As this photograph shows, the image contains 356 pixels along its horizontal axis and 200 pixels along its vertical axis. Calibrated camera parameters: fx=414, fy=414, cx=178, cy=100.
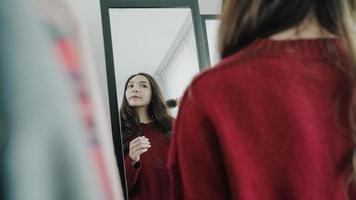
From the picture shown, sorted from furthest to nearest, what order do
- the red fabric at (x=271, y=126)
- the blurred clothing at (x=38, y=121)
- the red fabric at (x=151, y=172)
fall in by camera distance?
the red fabric at (x=151, y=172) → the red fabric at (x=271, y=126) → the blurred clothing at (x=38, y=121)

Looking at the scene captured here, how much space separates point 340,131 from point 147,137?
74 cm

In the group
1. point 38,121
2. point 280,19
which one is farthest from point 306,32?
point 38,121

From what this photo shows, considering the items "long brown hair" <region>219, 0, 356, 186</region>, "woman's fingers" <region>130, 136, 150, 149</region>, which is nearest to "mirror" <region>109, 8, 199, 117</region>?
"woman's fingers" <region>130, 136, 150, 149</region>

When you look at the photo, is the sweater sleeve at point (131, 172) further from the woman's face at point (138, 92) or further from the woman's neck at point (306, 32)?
the woman's neck at point (306, 32)

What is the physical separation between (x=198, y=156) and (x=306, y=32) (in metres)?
0.20

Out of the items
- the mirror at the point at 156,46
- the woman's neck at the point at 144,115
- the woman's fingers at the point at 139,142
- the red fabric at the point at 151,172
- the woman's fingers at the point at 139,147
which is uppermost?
the mirror at the point at 156,46

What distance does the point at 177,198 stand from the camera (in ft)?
1.71

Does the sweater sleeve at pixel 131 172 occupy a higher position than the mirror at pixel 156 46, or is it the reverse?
the mirror at pixel 156 46

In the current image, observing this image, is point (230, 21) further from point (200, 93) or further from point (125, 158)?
point (125, 158)

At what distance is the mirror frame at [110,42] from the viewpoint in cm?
116

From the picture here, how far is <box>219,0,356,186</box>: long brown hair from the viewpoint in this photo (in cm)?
50

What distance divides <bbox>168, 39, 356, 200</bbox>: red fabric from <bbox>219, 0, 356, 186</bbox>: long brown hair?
0.02m

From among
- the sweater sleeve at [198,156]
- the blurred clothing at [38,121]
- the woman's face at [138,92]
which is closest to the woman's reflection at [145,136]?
the woman's face at [138,92]

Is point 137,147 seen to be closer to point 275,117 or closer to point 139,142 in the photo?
point 139,142
